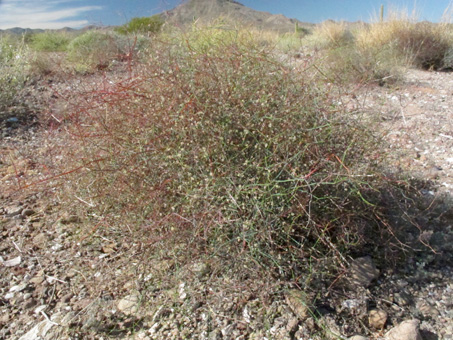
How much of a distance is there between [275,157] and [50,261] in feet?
5.07

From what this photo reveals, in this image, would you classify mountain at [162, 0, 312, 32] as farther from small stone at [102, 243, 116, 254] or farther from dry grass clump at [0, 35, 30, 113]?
dry grass clump at [0, 35, 30, 113]

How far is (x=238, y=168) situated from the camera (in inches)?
80.2

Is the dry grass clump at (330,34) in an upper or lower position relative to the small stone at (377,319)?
upper

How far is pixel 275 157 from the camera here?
2.05 m

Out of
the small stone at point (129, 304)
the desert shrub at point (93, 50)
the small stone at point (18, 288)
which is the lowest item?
the small stone at point (18, 288)

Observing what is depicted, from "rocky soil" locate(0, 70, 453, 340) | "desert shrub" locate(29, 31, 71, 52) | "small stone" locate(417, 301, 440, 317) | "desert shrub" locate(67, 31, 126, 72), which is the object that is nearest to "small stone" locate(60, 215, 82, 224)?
"rocky soil" locate(0, 70, 453, 340)

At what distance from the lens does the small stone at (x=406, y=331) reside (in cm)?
184

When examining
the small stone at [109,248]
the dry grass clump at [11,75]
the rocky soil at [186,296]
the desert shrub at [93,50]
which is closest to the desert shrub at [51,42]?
the desert shrub at [93,50]

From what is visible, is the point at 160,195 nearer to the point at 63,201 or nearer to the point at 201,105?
the point at 201,105

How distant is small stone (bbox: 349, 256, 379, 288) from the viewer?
7.02 ft

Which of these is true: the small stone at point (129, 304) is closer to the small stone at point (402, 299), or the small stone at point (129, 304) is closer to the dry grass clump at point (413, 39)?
the small stone at point (402, 299)

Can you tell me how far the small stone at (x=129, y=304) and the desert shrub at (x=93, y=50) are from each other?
458 centimetres

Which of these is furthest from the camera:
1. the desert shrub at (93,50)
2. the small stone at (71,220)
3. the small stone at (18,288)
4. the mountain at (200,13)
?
the desert shrub at (93,50)

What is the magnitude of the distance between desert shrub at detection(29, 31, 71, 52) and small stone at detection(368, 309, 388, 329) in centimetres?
893
